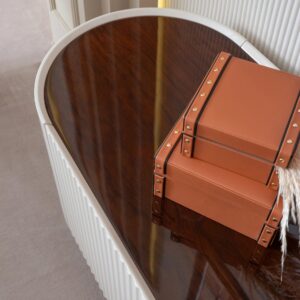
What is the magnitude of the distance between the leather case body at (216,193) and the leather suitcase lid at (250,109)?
7 cm

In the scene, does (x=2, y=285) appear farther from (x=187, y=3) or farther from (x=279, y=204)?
(x=187, y=3)

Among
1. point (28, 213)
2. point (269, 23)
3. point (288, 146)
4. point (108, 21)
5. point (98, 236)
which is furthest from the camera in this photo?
point (28, 213)

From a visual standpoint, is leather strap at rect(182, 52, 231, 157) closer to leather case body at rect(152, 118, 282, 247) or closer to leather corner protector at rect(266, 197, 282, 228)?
leather case body at rect(152, 118, 282, 247)

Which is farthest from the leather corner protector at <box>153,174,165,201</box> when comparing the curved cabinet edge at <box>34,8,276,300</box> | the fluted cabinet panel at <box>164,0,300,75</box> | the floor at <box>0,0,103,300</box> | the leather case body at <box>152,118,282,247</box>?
the floor at <box>0,0,103,300</box>

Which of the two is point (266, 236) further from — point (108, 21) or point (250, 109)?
point (108, 21)

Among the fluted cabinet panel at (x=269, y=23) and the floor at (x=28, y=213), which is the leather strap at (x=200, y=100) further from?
the floor at (x=28, y=213)

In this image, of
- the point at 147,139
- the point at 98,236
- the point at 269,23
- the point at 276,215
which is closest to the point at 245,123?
the point at 276,215

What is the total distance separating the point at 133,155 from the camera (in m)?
0.90

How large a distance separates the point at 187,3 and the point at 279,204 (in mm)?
946

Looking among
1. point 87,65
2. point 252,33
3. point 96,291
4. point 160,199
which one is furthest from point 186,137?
point 96,291

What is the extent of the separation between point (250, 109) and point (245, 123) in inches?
1.7

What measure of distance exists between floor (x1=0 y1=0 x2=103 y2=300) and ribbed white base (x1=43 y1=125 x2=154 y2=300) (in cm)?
31

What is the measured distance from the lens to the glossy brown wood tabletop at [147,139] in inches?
28.4

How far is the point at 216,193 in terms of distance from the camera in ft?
2.42
